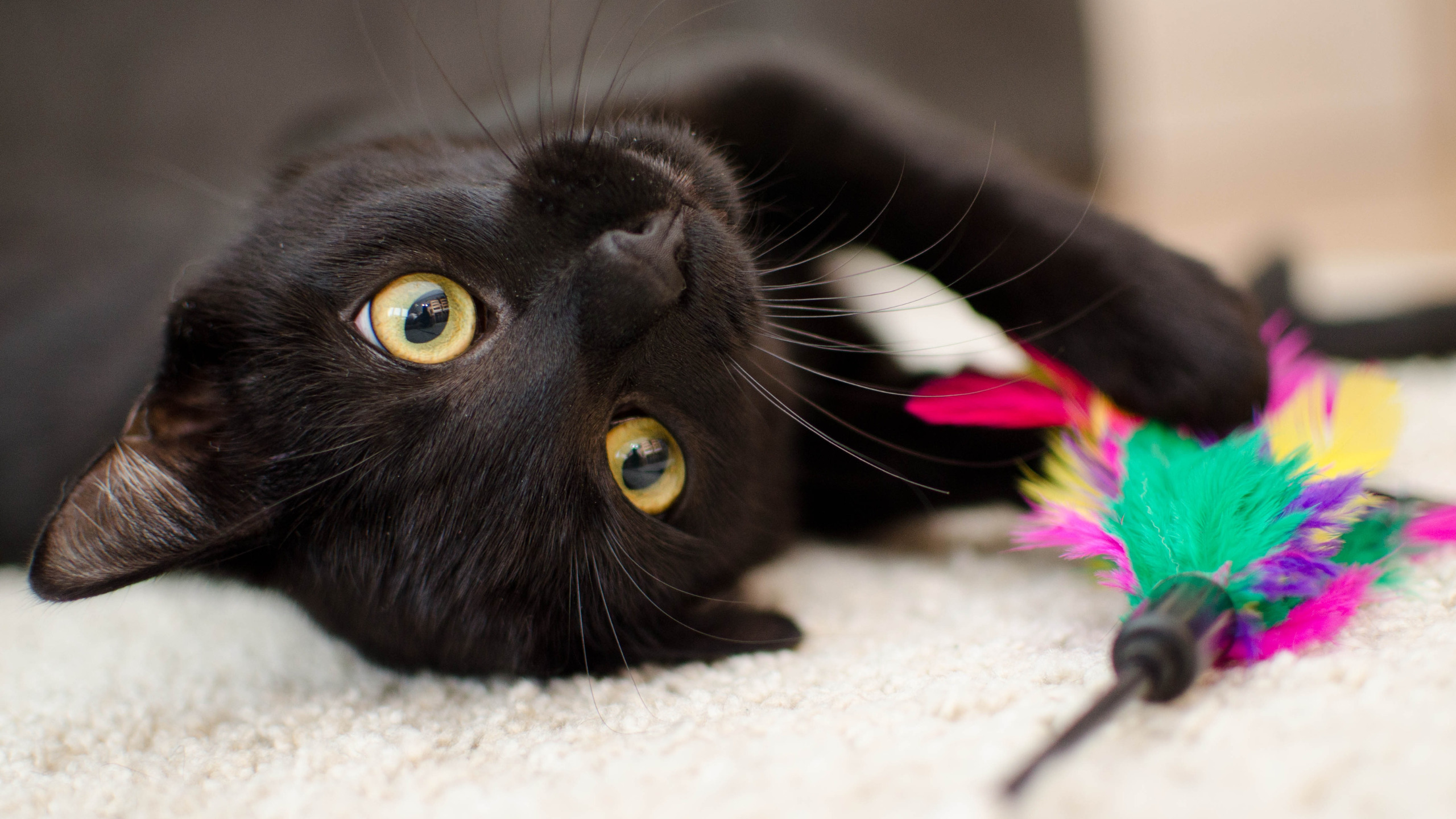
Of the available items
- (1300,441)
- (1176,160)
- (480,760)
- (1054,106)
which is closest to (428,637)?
(480,760)

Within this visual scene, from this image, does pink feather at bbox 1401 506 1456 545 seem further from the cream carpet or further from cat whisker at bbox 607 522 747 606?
cat whisker at bbox 607 522 747 606

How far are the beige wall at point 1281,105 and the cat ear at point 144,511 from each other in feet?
10.3

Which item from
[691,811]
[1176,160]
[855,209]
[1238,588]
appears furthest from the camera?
[1176,160]

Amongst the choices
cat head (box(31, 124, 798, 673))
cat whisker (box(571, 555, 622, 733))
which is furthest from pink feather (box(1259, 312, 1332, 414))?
cat whisker (box(571, 555, 622, 733))

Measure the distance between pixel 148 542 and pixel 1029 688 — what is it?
0.59 metres

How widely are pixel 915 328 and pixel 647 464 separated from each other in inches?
27.8

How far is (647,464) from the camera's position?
73 cm

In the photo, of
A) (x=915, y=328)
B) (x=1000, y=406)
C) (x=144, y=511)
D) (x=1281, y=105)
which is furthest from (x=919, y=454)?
(x=1281, y=105)

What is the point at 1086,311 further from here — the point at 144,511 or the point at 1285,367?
the point at 144,511

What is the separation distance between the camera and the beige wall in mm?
3480

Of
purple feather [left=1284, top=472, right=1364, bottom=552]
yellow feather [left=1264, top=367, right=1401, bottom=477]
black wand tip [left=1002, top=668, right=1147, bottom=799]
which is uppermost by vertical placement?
yellow feather [left=1264, top=367, right=1401, bottom=477]

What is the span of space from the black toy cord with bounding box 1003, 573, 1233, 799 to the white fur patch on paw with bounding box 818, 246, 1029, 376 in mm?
317

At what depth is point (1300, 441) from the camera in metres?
0.73

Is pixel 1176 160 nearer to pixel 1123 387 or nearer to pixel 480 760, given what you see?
pixel 1123 387
